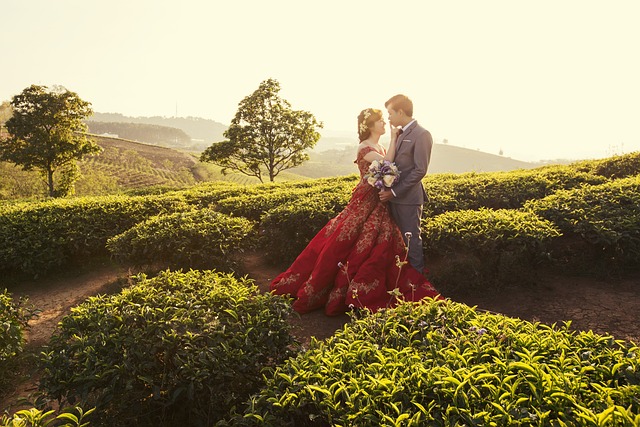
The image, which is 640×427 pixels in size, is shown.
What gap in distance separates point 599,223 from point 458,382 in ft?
16.2

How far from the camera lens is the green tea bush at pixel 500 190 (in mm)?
8039

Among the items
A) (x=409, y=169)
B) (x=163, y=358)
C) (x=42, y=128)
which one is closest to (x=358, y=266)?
(x=409, y=169)

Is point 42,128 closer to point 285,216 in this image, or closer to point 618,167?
point 285,216

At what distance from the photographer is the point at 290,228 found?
7.58 meters

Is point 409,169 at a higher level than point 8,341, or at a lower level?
higher

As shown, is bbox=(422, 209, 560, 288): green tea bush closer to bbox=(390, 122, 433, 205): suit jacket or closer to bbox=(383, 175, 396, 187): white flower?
→ bbox=(390, 122, 433, 205): suit jacket

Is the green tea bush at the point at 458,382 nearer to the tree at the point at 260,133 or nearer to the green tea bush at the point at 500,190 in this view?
the green tea bush at the point at 500,190

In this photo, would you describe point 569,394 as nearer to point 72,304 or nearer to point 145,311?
point 145,311

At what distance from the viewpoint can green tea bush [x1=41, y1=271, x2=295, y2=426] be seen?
309 cm

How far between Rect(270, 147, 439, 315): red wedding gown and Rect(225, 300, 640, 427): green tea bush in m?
2.20

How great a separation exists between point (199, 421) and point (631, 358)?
10.1ft

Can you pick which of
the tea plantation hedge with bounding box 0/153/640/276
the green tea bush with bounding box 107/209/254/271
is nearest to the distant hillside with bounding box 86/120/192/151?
the tea plantation hedge with bounding box 0/153/640/276

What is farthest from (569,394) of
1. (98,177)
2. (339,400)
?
(98,177)

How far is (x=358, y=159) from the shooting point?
6055 millimetres
